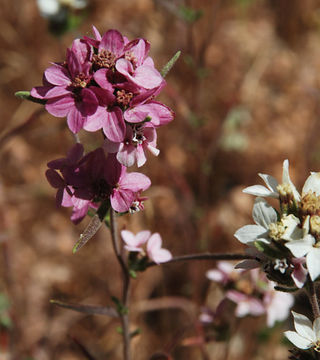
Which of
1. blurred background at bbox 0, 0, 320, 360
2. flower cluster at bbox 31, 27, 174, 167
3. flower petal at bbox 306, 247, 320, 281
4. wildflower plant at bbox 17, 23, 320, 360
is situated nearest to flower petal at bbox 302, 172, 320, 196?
wildflower plant at bbox 17, 23, 320, 360

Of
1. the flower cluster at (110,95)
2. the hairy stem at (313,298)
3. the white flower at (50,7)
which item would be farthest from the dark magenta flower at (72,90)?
the white flower at (50,7)

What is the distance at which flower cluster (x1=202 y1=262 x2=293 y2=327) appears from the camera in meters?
1.55

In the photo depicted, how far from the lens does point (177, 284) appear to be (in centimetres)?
285

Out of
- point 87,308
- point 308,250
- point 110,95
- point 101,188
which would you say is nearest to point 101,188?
point 101,188

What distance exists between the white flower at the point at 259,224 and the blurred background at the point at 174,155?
129 centimetres

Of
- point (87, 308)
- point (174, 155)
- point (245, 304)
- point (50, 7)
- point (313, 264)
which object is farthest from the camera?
point (174, 155)

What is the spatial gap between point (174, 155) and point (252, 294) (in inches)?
69.1

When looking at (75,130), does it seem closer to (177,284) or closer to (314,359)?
(314,359)

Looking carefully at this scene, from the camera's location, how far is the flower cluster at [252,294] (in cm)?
155

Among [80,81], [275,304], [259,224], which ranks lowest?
[275,304]

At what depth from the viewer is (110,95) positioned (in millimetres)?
967

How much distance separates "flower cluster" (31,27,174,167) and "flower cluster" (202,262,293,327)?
774 millimetres

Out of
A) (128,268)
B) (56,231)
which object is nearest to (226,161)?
(56,231)

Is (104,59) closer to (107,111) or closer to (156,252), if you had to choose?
(107,111)
